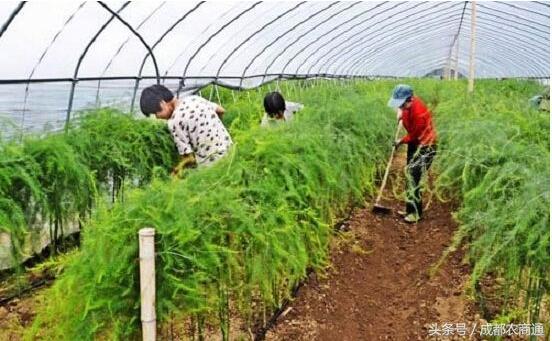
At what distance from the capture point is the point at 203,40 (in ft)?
30.4

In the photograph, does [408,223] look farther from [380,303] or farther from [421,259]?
[380,303]

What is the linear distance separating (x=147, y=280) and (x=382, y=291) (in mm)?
2432

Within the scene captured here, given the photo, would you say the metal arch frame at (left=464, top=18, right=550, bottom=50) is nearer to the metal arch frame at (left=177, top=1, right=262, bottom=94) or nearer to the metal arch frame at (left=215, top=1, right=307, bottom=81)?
the metal arch frame at (left=215, top=1, right=307, bottom=81)

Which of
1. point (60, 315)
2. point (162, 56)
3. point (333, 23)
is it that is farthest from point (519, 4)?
point (60, 315)

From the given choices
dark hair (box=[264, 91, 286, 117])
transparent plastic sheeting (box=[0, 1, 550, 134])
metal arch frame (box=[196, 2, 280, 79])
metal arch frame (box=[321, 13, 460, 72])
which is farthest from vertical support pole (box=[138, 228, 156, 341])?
metal arch frame (box=[321, 13, 460, 72])

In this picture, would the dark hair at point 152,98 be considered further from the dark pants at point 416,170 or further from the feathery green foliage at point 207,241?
the dark pants at point 416,170

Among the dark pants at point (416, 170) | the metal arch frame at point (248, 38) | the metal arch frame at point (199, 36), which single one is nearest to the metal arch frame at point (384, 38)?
the metal arch frame at point (248, 38)

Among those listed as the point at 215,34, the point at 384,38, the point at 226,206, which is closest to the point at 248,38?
the point at 215,34

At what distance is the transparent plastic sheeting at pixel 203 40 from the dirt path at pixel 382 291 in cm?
273

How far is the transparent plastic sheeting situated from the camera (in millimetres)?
5793

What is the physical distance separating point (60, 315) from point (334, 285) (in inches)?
88.0

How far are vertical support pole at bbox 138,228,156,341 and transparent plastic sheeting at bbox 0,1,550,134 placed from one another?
374 cm

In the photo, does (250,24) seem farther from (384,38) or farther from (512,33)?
(512,33)

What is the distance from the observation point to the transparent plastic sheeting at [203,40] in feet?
19.0
